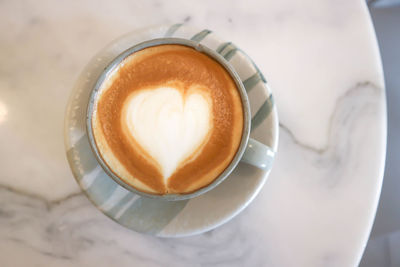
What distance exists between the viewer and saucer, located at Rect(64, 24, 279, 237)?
0.79 m

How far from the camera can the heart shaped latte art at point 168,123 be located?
77 cm

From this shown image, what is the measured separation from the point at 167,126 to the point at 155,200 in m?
0.18

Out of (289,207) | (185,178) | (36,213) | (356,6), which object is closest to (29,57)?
(36,213)

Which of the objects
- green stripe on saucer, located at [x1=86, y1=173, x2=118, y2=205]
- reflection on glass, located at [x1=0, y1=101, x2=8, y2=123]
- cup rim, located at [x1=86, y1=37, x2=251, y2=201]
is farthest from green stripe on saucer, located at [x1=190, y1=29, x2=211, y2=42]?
reflection on glass, located at [x1=0, y1=101, x2=8, y2=123]

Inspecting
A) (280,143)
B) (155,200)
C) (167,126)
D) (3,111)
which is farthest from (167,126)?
(3,111)

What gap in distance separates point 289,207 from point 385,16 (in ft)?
3.72

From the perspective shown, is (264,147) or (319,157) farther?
(319,157)

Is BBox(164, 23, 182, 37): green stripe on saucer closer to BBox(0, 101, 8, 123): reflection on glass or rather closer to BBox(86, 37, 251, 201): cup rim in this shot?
BBox(86, 37, 251, 201): cup rim

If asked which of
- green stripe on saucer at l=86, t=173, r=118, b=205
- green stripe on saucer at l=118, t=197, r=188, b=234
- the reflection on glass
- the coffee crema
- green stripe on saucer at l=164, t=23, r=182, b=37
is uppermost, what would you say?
green stripe on saucer at l=164, t=23, r=182, b=37

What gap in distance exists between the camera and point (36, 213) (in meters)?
0.86

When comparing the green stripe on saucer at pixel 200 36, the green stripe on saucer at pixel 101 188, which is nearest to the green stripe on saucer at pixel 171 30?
the green stripe on saucer at pixel 200 36

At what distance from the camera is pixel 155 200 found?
81 centimetres

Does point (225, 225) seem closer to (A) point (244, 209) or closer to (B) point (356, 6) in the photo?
(A) point (244, 209)

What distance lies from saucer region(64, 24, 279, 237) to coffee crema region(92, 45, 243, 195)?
6 cm
